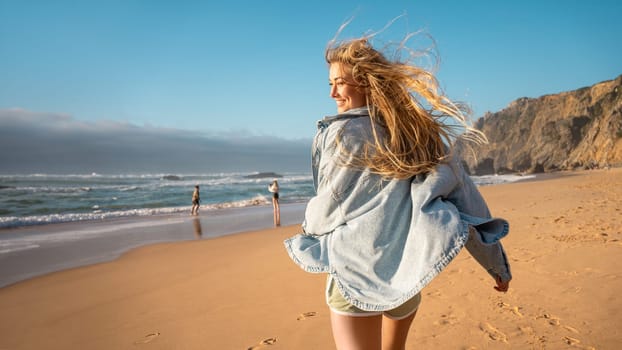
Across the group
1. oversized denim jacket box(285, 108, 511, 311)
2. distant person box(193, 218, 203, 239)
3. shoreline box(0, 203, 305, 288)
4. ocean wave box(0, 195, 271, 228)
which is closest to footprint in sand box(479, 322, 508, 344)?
oversized denim jacket box(285, 108, 511, 311)

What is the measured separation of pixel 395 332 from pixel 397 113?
1.08 meters

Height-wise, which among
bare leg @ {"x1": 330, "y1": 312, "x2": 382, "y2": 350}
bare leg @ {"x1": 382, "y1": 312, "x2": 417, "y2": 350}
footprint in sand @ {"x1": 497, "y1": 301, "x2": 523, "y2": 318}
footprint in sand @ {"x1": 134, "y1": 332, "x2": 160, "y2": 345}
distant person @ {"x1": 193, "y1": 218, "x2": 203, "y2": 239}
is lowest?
distant person @ {"x1": 193, "y1": 218, "x2": 203, "y2": 239}

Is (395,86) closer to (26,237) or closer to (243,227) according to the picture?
(243,227)

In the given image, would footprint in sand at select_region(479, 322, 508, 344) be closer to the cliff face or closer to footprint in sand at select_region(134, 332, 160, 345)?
footprint in sand at select_region(134, 332, 160, 345)


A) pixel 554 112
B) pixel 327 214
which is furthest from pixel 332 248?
pixel 554 112

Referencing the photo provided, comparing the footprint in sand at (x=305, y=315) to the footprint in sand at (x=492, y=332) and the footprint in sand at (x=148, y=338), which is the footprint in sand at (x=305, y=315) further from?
the footprint in sand at (x=492, y=332)

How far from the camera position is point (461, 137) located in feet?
6.39

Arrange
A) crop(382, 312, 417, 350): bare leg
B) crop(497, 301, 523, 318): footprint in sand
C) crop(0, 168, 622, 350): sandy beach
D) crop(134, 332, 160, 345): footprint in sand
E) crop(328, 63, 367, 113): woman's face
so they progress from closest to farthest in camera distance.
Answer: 1. crop(328, 63, 367, 113): woman's face
2. crop(382, 312, 417, 350): bare leg
3. crop(0, 168, 622, 350): sandy beach
4. crop(497, 301, 523, 318): footprint in sand
5. crop(134, 332, 160, 345): footprint in sand

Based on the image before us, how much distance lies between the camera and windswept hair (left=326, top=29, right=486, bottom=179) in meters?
1.59

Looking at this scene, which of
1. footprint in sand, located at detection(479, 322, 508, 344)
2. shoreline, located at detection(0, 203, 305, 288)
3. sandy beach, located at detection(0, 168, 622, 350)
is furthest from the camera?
shoreline, located at detection(0, 203, 305, 288)

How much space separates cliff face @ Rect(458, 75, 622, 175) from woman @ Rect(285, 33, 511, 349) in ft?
119

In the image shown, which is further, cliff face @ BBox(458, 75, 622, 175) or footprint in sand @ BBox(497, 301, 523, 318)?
cliff face @ BBox(458, 75, 622, 175)

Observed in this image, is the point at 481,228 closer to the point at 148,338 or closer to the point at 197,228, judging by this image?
the point at 148,338

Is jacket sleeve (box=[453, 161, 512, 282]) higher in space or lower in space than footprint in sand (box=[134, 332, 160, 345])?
higher
